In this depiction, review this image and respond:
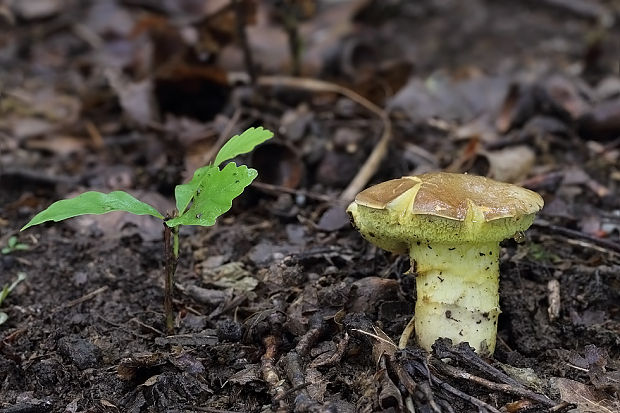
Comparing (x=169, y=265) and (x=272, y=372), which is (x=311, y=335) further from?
(x=169, y=265)

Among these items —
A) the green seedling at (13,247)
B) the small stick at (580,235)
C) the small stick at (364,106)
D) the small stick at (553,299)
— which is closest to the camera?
the small stick at (553,299)

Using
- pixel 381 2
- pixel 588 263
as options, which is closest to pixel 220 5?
pixel 381 2

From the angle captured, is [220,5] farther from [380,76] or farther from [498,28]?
[498,28]

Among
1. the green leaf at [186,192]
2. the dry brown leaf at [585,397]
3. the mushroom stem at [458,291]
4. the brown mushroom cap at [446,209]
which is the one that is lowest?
the dry brown leaf at [585,397]

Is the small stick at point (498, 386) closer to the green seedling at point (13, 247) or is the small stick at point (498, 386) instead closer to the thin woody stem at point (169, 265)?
the thin woody stem at point (169, 265)

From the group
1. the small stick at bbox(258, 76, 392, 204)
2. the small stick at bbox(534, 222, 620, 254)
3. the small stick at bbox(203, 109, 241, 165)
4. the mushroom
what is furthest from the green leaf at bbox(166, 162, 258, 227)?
the small stick at bbox(203, 109, 241, 165)

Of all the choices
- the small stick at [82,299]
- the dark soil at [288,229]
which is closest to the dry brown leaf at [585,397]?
the dark soil at [288,229]
